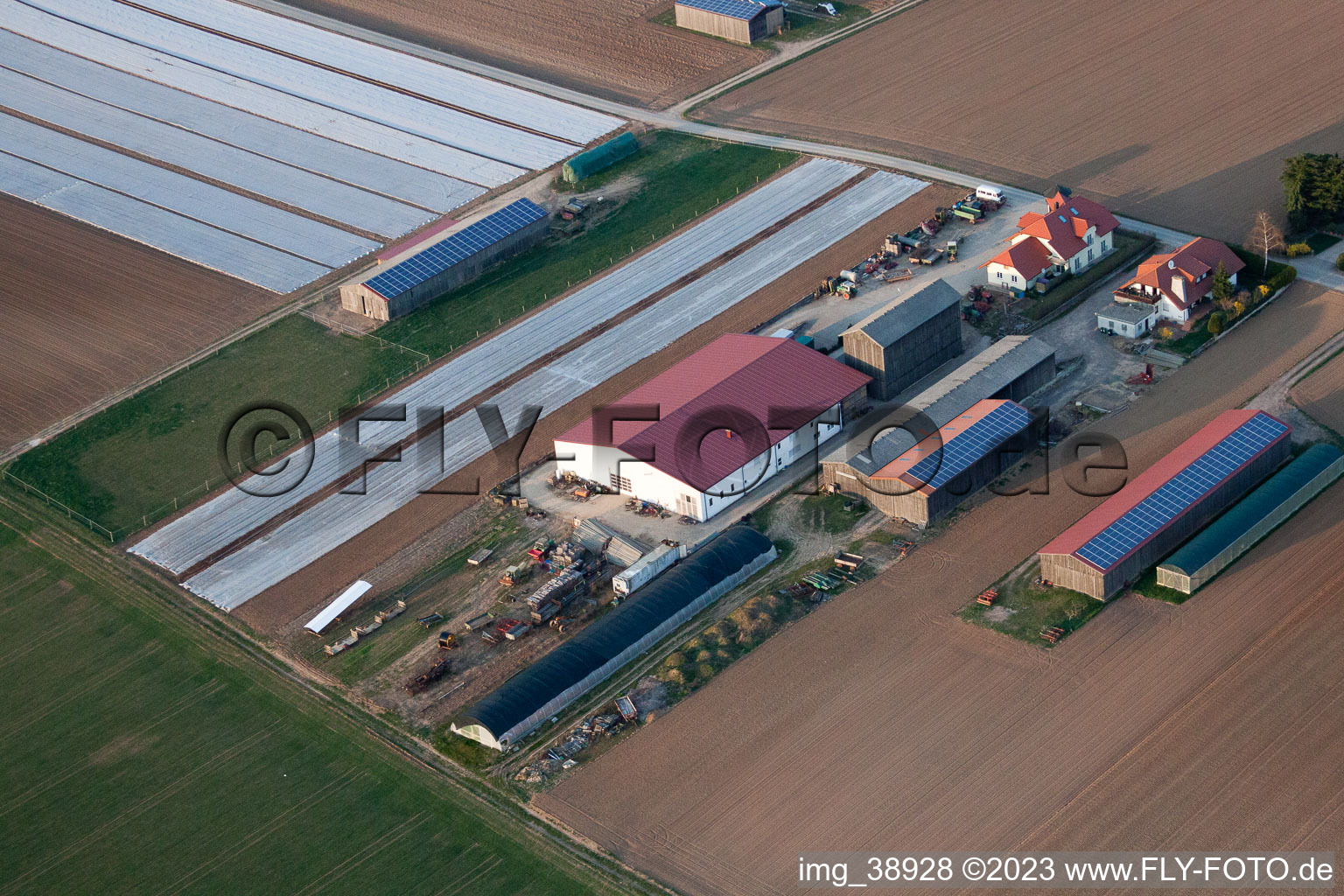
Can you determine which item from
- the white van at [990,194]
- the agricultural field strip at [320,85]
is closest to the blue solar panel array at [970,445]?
the white van at [990,194]

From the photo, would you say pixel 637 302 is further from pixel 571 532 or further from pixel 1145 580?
pixel 1145 580

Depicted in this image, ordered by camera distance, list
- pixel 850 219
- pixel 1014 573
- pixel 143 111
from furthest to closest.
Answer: pixel 143 111 → pixel 850 219 → pixel 1014 573

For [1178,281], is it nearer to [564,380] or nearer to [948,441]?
[948,441]

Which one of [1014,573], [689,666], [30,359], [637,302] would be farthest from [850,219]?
[30,359]

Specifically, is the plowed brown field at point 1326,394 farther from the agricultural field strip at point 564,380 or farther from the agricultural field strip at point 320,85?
the agricultural field strip at point 320,85

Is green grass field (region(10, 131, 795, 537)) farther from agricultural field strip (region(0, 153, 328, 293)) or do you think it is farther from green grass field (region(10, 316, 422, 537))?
agricultural field strip (region(0, 153, 328, 293))
